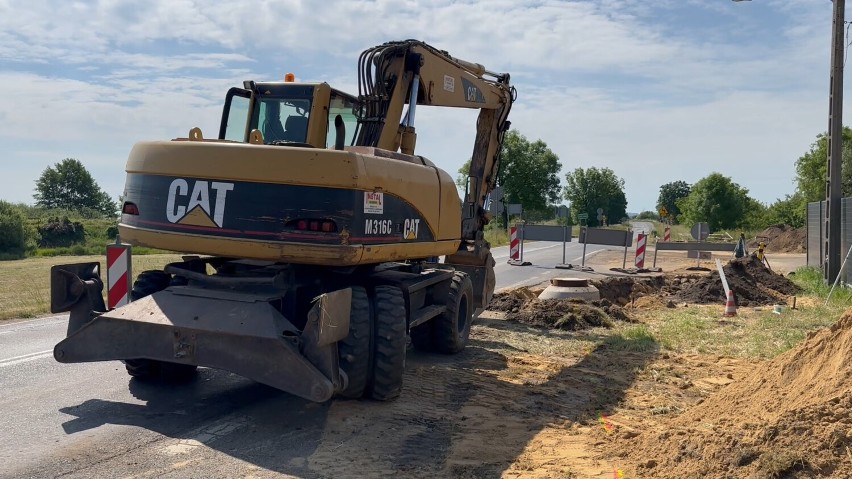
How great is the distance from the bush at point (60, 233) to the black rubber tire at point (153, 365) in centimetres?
3475

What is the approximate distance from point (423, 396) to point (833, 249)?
14.1m

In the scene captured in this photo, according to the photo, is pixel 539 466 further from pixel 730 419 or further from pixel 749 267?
pixel 749 267

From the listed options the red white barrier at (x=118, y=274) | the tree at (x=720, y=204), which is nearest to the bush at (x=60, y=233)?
the red white barrier at (x=118, y=274)

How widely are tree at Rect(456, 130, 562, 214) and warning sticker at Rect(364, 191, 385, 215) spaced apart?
56717 mm

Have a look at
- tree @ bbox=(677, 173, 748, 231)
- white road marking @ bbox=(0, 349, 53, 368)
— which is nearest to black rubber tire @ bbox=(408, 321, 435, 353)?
white road marking @ bbox=(0, 349, 53, 368)

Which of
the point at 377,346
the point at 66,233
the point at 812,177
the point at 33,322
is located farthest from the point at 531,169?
the point at 377,346

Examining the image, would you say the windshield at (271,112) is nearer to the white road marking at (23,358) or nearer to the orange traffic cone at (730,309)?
the white road marking at (23,358)

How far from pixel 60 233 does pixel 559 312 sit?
34.2 m

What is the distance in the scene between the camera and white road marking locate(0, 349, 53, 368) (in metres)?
9.08

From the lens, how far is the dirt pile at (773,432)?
16.4ft

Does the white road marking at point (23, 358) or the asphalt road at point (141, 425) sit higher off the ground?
the white road marking at point (23, 358)

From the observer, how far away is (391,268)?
30.2 ft

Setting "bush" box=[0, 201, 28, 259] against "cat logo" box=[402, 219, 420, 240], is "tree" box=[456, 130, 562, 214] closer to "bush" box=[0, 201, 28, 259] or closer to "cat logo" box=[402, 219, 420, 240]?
"bush" box=[0, 201, 28, 259]

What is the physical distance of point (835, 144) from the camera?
1820cm
